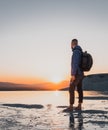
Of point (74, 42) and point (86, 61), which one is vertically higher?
point (74, 42)

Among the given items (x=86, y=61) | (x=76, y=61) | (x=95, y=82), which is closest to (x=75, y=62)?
(x=76, y=61)

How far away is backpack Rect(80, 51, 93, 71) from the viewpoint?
15203 millimetres

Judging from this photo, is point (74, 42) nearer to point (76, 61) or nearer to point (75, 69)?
point (76, 61)

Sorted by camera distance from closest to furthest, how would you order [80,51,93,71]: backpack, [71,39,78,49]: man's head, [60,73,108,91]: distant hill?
[80,51,93,71]: backpack, [71,39,78,49]: man's head, [60,73,108,91]: distant hill

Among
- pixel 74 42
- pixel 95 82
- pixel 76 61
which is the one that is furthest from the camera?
pixel 95 82

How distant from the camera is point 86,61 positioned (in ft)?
49.9

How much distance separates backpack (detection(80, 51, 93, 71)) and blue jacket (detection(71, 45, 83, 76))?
140 mm

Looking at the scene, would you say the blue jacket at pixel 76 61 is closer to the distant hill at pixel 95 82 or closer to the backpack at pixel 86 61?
the backpack at pixel 86 61

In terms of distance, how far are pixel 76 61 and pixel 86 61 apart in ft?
1.25

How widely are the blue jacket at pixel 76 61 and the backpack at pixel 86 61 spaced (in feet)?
0.46

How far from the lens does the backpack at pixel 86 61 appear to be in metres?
15.2

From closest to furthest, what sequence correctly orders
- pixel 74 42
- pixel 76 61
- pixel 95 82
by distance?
pixel 76 61
pixel 74 42
pixel 95 82

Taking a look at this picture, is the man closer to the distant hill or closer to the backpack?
the backpack

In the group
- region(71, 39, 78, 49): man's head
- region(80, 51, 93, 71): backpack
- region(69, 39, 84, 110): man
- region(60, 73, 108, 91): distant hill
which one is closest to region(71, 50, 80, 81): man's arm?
region(69, 39, 84, 110): man
